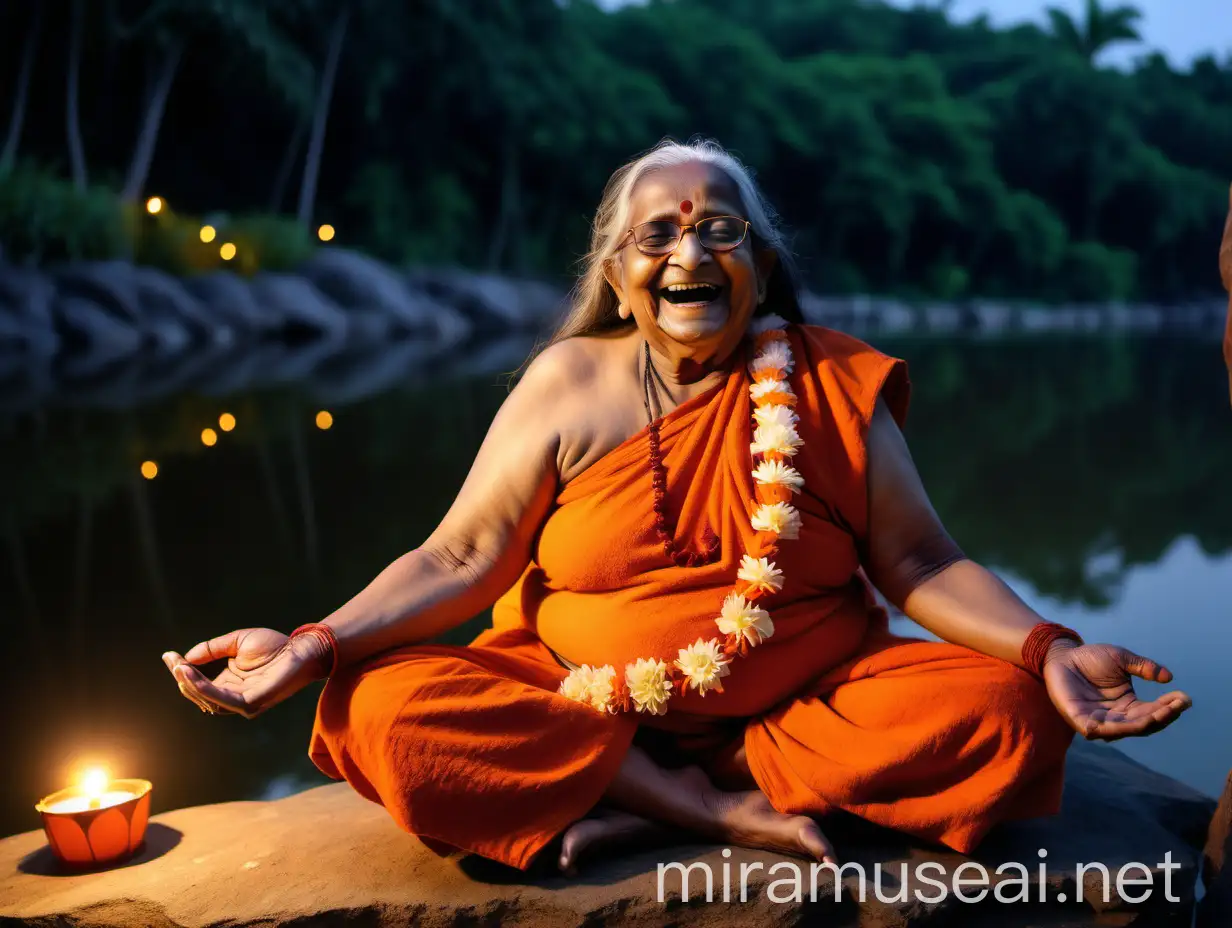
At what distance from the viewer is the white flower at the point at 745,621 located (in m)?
2.16

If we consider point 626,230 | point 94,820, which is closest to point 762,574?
point 626,230

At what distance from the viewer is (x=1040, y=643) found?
209 centimetres

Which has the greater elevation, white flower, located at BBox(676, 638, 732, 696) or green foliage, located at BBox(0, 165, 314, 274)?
green foliage, located at BBox(0, 165, 314, 274)

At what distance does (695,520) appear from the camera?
7.38 feet

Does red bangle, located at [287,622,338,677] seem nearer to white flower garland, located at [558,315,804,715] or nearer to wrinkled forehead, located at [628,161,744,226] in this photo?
white flower garland, located at [558,315,804,715]

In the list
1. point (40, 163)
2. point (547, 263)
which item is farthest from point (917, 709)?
point (547, 263)

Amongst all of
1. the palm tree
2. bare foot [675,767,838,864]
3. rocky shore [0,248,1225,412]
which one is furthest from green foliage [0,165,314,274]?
the palm tree

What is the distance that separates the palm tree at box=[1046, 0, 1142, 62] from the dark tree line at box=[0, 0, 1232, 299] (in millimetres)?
89

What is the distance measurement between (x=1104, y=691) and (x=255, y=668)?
1.31 meters

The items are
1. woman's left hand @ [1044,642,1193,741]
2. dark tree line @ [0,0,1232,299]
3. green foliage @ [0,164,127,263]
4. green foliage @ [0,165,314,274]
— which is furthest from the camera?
dark tree line @ [0,0,1232,299]

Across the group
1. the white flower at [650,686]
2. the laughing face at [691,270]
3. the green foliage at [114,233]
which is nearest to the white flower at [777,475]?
the laughing face at [691,270]

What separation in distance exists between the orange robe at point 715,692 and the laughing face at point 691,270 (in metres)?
0.12

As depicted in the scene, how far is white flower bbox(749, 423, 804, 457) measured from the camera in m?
2.22

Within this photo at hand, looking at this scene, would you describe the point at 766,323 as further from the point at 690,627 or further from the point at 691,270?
the point at 690,627
